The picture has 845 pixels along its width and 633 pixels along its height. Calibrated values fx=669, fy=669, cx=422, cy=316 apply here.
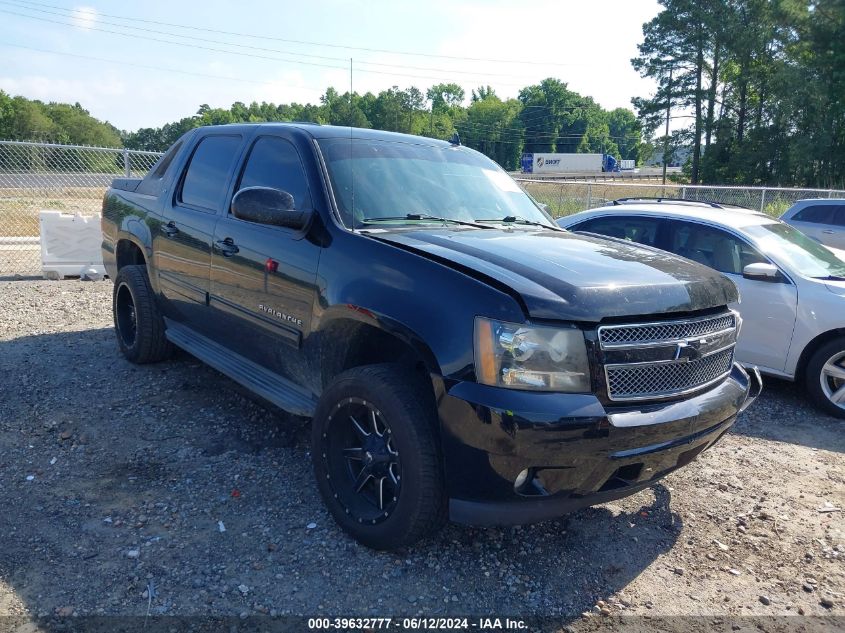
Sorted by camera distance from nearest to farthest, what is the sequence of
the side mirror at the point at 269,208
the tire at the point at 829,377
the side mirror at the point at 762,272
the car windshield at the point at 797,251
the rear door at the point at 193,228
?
the side mirror at the point at 269,208 < the rear door at the point at 193,228 < the tire at the point at 829,377 < the side mirror at the point at 762,272 < the car windshield at the point at 797,251

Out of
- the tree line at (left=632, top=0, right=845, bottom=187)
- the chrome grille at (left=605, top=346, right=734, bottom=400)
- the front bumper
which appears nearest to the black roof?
the front bumper

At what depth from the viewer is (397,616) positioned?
8.86ft

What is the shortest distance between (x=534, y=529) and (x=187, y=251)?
2957 mm

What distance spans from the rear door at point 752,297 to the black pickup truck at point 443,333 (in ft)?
6.90

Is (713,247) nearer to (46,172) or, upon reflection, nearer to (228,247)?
(228,247)

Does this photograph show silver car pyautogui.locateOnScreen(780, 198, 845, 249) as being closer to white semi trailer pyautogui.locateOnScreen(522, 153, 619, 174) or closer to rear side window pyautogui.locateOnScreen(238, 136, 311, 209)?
rear side window pyautogui.locateOnScreen(238, 136, 311, 209)

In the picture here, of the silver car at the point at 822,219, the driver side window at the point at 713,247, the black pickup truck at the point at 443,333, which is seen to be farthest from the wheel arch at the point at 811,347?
the silver car at the point at 822,219

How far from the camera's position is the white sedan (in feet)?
17.6

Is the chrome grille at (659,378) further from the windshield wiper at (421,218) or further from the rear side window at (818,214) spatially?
the rear side window at (818,214)

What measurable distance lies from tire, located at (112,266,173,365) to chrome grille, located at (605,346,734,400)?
3.92 meters

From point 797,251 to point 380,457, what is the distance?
4.69 meters

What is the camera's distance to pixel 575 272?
2953mm

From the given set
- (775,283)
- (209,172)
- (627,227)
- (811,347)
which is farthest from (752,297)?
(209,172)

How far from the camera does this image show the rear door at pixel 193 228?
14.6 feet
